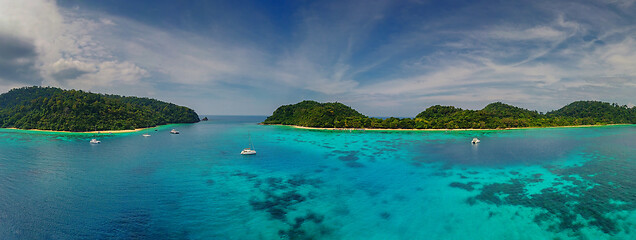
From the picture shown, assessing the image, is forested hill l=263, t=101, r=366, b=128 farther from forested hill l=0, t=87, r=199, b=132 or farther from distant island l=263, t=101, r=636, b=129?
forested hill l=0, t=87, r=199, b=132

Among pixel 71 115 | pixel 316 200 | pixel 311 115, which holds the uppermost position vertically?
pixel 311 115

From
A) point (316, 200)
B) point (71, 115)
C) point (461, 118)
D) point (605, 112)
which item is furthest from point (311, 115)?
point (605, 112)

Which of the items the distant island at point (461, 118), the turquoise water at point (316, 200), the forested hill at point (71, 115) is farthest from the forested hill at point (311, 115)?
the turquoise water at point (316, 200)

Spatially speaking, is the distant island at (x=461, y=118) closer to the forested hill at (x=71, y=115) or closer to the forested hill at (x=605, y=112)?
the forested hill at (x=605, y=112)

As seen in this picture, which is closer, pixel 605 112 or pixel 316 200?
pixel 316 200

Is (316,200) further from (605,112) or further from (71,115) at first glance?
(605,112)

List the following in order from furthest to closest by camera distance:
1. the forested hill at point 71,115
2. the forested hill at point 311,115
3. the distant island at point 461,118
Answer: the forested hill at point 311,115 < the distant island at point 461,118 < the forested hill at point 71,115

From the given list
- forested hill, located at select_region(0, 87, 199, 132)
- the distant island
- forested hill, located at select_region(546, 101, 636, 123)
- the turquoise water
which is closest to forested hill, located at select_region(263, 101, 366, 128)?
the distant island
